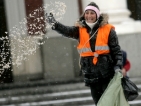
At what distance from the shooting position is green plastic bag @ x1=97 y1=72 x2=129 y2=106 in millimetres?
5055

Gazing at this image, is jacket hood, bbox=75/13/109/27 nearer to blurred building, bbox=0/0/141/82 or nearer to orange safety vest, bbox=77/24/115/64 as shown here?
orange safety vest, bbox=77/24/115/64

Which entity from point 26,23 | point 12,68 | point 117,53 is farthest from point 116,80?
point 12,68

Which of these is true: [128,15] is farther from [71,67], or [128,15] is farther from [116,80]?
[116,80]

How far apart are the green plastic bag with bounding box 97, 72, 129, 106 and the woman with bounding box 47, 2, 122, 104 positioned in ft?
0.42

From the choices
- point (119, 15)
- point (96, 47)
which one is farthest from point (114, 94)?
point (119, 15)

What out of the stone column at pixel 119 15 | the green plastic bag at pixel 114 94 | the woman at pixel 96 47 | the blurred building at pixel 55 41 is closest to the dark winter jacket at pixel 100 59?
the woman at pixel 96 47

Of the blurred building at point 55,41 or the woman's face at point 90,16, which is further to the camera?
the blurred building at point 55,41

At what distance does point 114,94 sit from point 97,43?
0.58 m

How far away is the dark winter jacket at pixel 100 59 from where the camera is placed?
5.21 metres

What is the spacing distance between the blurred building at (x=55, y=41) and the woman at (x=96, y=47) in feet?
17.7

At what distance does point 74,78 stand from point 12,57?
4.89 feet

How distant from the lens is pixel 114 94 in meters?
5.08

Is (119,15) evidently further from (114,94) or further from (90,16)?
(114,94)

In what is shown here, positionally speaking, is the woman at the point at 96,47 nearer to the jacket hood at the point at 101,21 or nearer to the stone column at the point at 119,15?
the jacket hood at the point at 101,21
